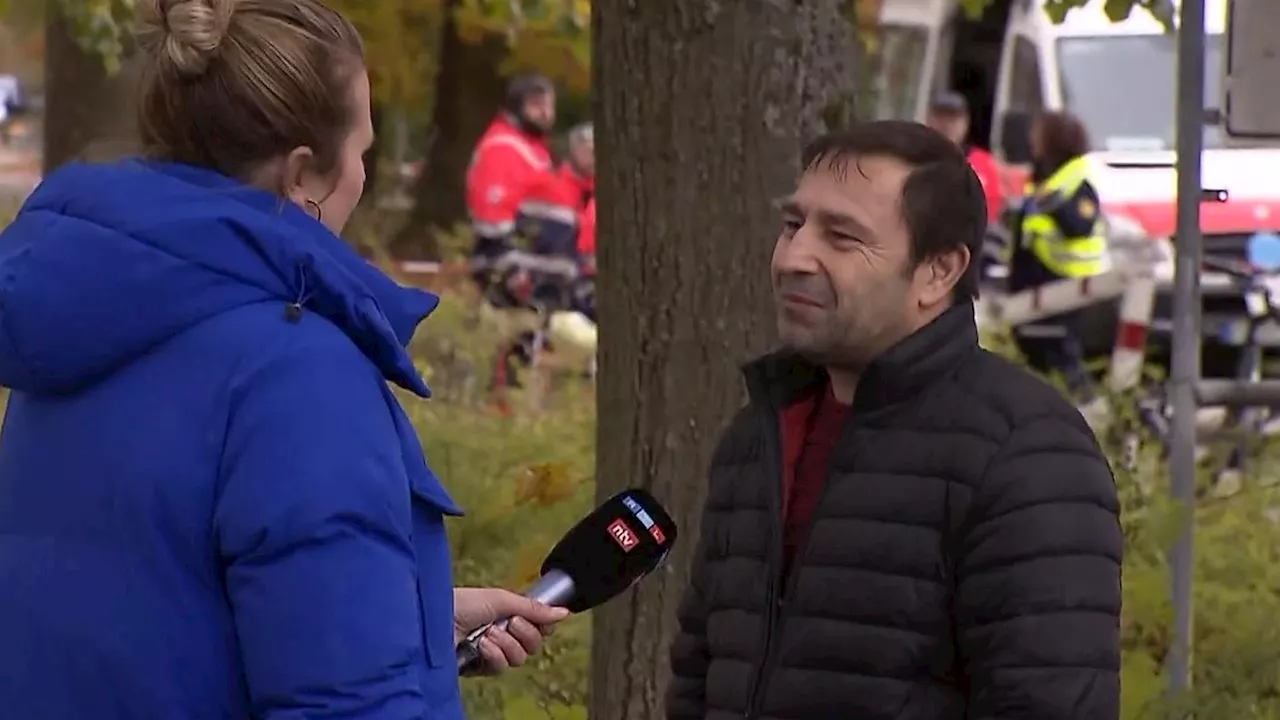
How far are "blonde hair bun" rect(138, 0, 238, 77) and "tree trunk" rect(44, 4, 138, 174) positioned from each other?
7.60 m

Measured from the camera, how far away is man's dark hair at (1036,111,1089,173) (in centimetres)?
1227

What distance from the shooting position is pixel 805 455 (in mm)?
2936

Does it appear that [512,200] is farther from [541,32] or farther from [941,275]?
[941,275]

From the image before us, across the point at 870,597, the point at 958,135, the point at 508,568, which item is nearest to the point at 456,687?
the point at 870,597

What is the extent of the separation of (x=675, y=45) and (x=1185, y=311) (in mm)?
1603

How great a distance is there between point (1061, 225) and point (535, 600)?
9.95 meters

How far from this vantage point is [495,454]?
7.81 meters


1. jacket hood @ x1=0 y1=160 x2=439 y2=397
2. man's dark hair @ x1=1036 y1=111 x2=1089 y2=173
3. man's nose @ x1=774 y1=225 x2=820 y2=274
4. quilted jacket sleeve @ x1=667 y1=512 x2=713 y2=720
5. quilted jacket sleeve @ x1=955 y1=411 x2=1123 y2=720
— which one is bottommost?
man's dark hair @ x1=1036 y1=111 x2=1089 y2=173

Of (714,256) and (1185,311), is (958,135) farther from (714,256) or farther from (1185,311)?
(714,256)

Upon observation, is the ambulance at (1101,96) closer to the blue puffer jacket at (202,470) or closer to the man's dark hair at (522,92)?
the man's dark hair at (522,92)

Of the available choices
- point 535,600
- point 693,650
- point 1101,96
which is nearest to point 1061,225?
point 1101,96

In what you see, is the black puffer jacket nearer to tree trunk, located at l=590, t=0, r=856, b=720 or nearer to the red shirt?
the red shirt

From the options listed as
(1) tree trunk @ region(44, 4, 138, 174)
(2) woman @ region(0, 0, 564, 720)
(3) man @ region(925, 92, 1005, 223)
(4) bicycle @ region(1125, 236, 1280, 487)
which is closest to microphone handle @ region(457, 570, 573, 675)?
(2) woman @ region(0, 0, 564, 720)

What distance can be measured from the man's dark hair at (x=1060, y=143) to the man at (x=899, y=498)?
9.53 m
